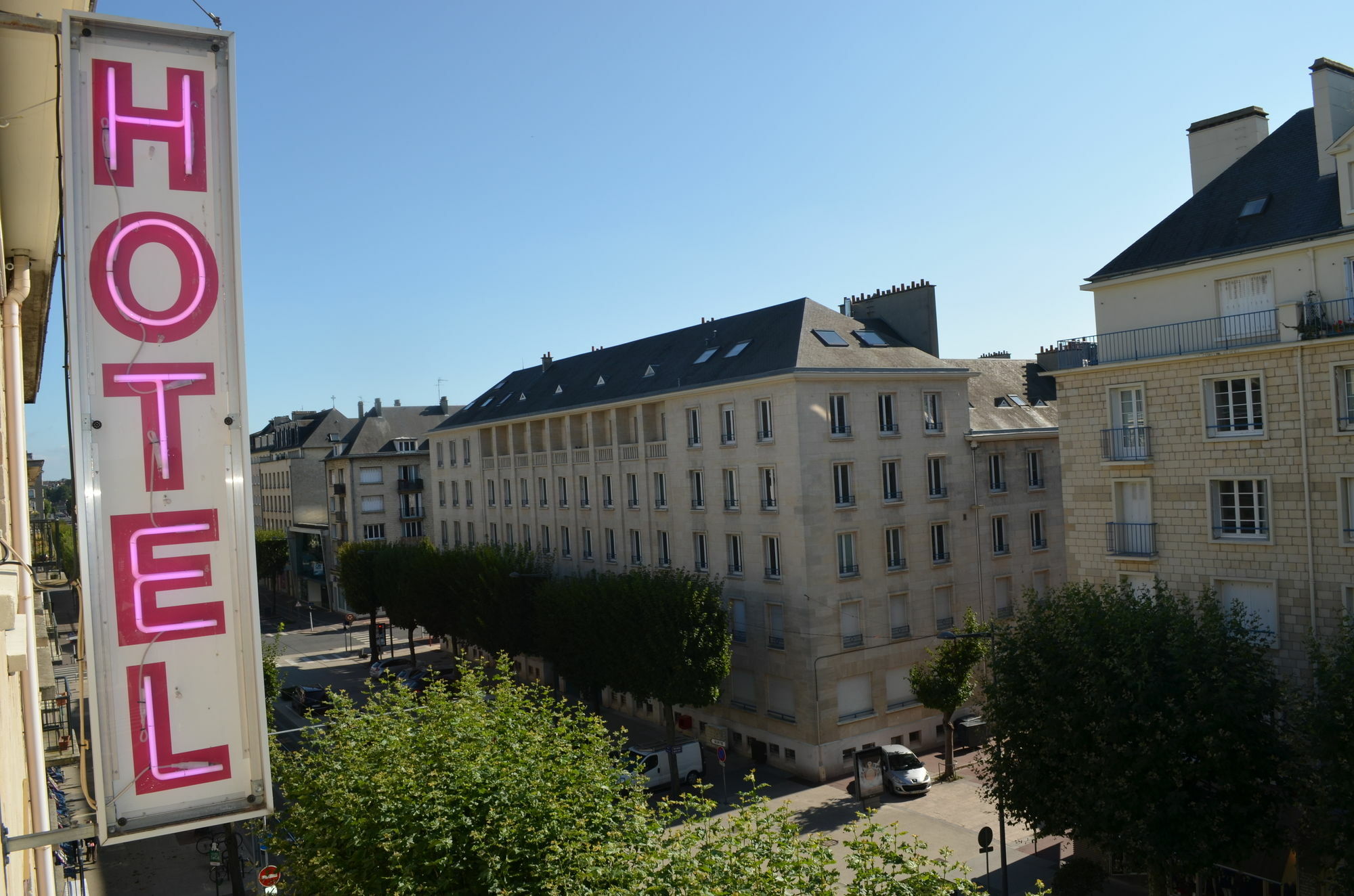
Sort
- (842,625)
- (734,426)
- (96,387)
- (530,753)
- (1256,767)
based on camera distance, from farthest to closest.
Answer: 1. (734,426)
2. (842,625)
3. (1256,767)
4. (530,753)
5. (96,387)

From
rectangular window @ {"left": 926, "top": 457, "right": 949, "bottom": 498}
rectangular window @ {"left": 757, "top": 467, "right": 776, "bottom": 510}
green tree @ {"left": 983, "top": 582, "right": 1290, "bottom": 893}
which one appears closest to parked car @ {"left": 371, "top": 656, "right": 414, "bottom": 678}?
rectangular window @ {"left": 757, "top": 467, "right": 776, "bottom": 510}

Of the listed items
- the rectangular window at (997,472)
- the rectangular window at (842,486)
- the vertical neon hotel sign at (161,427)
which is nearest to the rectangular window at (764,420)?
the rectangular window at (842,486)

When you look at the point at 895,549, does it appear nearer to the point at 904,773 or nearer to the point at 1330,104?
the point at 904,773

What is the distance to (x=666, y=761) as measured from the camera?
33.3 m

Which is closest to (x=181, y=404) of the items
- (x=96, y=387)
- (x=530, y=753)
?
(x=96, y=387)

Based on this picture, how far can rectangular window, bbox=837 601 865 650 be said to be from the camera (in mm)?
34906

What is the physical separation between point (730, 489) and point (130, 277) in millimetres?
32861

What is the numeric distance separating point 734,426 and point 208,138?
1266 inches

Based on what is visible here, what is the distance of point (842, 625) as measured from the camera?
3491 centimetres

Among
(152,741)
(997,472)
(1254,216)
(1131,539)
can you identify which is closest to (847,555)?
(997,472)

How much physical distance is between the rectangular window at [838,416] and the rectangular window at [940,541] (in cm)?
592

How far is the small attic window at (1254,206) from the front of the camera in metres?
23.4

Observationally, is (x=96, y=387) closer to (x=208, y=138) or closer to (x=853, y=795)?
(x=208, y=138)

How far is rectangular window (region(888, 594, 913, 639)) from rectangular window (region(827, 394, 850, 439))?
6.68 meters
